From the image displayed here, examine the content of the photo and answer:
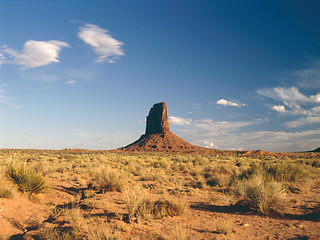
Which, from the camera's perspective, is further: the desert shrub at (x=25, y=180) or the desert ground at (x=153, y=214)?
the desert shrub at (x=25, y=180)

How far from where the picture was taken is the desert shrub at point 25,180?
9.26 meters

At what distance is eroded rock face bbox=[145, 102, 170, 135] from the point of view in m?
108

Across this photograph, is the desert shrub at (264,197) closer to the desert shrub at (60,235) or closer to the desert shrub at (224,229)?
the desert shrub at (224,229)

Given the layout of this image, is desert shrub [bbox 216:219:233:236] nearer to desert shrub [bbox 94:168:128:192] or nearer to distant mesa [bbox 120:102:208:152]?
desert shrub [bbox 94:168:128:192]

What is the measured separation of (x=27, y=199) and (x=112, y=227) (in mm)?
5092

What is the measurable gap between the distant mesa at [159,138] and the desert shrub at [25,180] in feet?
256

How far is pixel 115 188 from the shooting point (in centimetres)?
1125

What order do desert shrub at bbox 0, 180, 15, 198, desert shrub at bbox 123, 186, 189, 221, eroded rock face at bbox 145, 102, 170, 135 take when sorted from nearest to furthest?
desert shrub at bbox 123, 186, 189, 221 → desert shrub at bbox 0, 180, 15, 198 → eroded rock face at bbox 145, 102, 170, 135

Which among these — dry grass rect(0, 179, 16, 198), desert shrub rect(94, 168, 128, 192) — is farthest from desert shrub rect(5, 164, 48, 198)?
desert shrub rect(94, 168, 128, 192)

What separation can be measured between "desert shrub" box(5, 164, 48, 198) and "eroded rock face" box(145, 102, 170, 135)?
96.2 m

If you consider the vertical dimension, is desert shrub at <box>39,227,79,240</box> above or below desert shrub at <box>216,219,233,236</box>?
below

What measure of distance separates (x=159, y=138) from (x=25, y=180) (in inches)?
3642

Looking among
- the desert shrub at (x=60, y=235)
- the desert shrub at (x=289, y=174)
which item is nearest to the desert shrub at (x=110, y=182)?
the desert shrub at (x=60, y=235)

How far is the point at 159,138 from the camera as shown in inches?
3996
